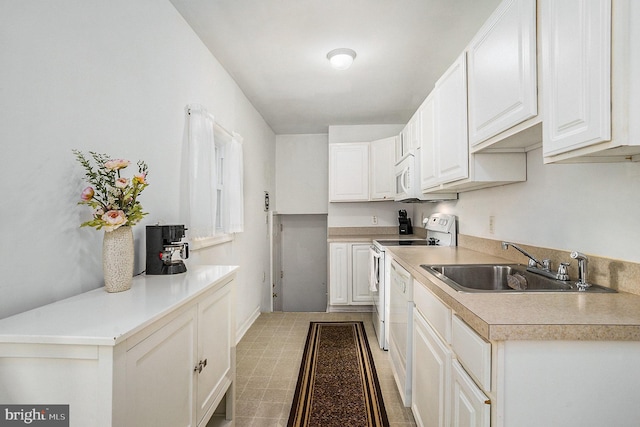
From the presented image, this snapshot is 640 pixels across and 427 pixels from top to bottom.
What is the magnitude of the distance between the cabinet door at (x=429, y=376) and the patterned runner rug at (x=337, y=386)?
41 centimetres

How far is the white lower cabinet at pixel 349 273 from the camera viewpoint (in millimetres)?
4250

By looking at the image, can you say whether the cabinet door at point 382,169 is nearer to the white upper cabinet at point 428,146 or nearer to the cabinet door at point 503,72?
the white upper cabinet at point 428,146

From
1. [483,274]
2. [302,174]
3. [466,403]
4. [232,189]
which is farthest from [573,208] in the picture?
[302,174]

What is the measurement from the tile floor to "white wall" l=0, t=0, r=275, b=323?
1224 millimetres

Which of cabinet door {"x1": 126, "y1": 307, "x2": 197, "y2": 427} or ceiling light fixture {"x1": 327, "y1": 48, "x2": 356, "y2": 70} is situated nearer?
cabinet door {"x1": 126, "y1": 307, "x2": 197, "y2": 427}

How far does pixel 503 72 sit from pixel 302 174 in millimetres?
3799

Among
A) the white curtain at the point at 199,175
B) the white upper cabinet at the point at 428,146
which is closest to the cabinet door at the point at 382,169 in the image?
the white upper cabinet at the point at 428,146

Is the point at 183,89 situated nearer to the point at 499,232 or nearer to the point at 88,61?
the point at 88,61

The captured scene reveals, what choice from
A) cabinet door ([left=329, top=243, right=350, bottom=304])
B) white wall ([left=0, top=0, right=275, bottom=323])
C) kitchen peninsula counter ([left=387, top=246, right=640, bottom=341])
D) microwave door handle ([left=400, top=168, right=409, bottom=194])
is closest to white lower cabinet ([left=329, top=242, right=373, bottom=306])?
cabinet door ([left=329, top=243, right=350, bottom=304])

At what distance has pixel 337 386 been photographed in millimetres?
2387

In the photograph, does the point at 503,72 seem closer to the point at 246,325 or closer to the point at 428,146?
the point at 428,146

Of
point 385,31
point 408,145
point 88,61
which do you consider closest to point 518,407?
point 88,61

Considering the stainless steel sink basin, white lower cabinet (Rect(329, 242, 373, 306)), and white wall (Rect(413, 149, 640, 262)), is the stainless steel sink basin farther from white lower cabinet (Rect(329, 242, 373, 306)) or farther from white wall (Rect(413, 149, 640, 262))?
white lower cabinet (Rect(329, 242, 373, 306))

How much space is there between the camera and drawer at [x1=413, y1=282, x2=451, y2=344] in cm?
129
